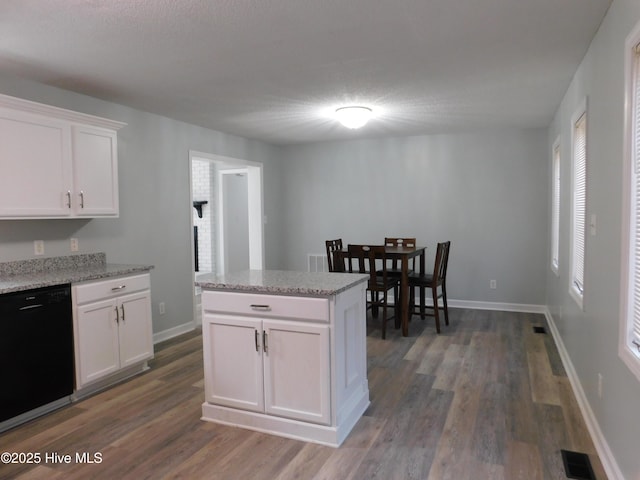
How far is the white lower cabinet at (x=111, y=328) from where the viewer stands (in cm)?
315

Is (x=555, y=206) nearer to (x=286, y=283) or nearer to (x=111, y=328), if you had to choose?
(x=286, y=283)

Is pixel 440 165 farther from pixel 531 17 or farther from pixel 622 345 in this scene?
pixel 622 345

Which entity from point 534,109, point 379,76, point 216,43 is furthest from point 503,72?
point 216,43

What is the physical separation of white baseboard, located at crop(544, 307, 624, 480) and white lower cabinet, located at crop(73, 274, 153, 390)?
3.19m

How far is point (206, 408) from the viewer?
113 inches

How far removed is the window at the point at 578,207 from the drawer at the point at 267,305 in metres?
1.88

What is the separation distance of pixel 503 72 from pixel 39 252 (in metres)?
3.77

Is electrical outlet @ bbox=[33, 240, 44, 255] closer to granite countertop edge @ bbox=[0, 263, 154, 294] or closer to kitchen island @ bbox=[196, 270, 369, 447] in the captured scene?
granite countertop edge @ bbox=[0, 263, 154, 294]

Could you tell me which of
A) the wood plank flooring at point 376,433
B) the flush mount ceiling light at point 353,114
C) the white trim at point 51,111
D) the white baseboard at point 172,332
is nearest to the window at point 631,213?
the wood plank flooring at point 376,433

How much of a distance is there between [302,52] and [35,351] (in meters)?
2.55

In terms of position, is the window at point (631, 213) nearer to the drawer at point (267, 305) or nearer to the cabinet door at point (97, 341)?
the drawer at point (267, 305)

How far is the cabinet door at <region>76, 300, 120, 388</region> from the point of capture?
3154 mm

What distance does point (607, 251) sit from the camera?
2.27 m

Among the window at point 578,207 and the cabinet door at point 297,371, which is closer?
the cabinet door at point 297,371
